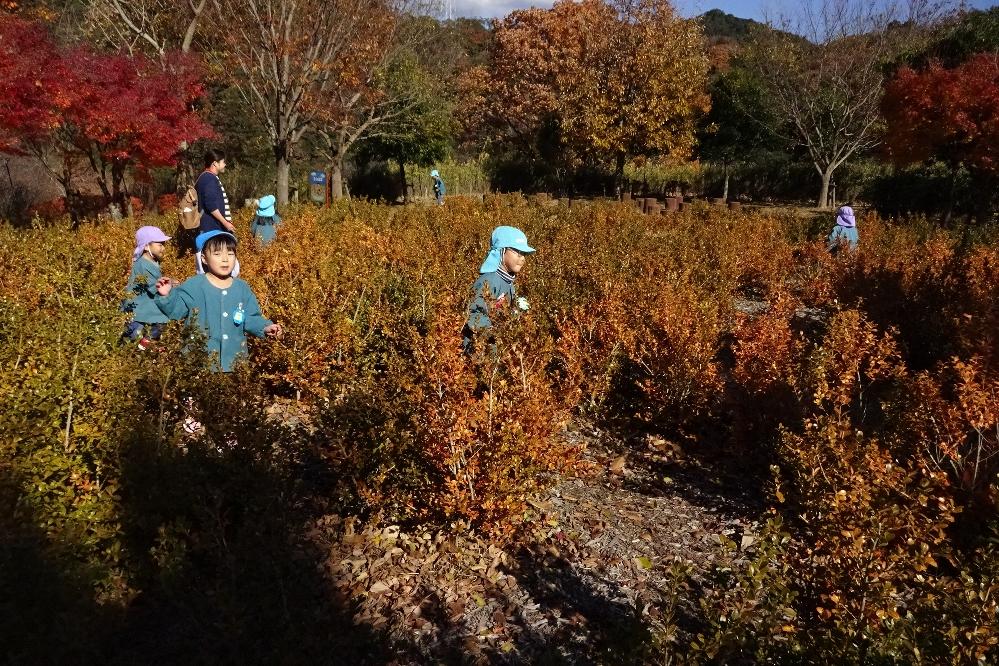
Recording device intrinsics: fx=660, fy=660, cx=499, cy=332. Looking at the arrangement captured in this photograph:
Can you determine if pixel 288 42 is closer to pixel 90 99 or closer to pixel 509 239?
pixel 90 99

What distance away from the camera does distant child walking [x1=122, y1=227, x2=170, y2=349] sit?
12.7ft

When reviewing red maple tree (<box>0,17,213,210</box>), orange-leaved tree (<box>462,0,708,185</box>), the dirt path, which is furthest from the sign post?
the dirt path

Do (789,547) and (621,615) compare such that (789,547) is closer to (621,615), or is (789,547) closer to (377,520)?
(621,615)

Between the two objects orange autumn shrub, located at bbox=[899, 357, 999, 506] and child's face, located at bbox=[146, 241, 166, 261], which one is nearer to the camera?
orange autumn shrub, located at bbox=[899, 357, 999, 506]

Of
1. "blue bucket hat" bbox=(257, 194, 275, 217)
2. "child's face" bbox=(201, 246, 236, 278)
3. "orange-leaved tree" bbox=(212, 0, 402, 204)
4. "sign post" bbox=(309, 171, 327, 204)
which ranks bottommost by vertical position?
"child's face" bbox=(201, 246, 236, 278)

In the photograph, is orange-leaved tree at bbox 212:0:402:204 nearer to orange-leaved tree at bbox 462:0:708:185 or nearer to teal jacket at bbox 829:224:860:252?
teal jacket at bbox 829:224:860:252

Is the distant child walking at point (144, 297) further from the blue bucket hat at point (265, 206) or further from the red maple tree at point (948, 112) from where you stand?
the red maple tree at point (948, 112)

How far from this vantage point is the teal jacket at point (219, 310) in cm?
383

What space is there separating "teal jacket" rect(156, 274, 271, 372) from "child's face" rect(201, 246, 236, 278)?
0.09m

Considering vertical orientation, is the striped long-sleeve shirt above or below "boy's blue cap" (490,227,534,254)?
above

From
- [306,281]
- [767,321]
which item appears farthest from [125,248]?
[767,321]

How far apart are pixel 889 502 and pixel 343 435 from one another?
249cm

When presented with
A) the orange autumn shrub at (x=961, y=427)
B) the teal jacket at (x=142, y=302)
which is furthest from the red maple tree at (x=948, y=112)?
the teal jacket at (x=142, y=302)

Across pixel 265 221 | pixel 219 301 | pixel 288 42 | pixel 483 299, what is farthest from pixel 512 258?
pixel 288 42
